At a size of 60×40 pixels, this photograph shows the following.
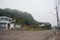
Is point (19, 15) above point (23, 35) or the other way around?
above

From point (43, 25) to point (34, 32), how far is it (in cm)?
15

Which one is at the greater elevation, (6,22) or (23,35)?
(6,22)

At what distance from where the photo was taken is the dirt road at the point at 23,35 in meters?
1.49

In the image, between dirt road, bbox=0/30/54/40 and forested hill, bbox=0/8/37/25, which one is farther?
forested hill, bbox=0/8/37/25

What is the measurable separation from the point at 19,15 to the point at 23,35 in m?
0.26

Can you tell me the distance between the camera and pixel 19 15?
5.35ft

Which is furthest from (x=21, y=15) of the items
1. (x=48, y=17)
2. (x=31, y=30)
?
(x=48, y=17)

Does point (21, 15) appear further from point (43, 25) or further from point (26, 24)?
point (43, 25)

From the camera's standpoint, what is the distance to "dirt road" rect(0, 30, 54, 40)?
149 centimetres

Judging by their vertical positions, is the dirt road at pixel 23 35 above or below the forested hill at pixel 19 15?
below

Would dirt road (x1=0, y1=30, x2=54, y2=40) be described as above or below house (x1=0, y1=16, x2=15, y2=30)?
below

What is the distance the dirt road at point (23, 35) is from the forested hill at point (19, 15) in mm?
136

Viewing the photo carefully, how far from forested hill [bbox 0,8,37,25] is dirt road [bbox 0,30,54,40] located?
136 millimetres

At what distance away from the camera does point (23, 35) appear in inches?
61.9
